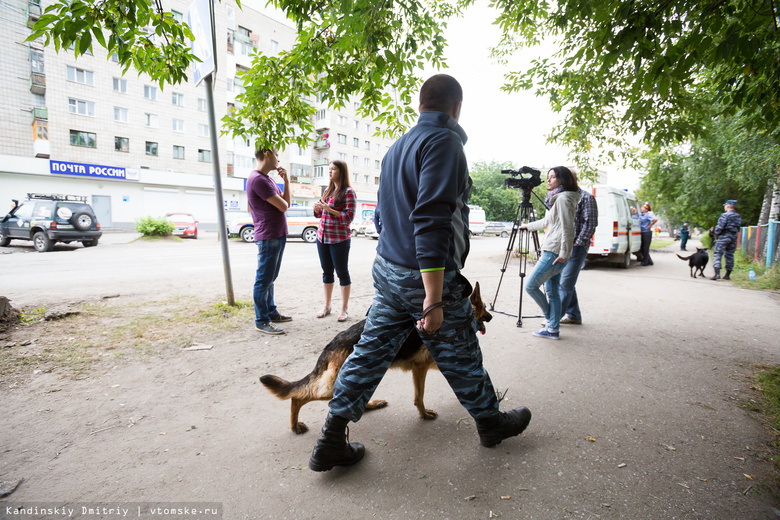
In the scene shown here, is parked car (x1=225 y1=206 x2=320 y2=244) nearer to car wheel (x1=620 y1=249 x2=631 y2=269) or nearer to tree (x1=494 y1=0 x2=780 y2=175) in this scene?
car wheel (x1=620 y1=249 x2=631 y2=269)

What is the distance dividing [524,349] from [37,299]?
6.68 meters

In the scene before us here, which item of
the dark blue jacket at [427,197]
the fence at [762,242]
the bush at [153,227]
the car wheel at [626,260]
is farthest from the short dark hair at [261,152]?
the bush at [153,227]

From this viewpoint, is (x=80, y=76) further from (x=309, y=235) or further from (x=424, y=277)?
(x=424, y=277)

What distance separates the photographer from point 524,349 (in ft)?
12.9

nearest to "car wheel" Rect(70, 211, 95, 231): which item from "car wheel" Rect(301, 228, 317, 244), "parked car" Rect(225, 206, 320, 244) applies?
"parked car" Rect(225, 206, 320, 244)

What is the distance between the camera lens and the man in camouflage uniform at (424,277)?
1758mm

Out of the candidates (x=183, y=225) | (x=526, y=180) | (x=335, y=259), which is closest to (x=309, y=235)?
(x=183, y=225)

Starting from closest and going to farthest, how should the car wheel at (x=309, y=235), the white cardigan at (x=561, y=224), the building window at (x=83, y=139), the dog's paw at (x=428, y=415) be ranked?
1. the dog's paw at (x=428, y=415)
2. the white cardigan at (x=561, y=224)
3. the car wheel at (x=309, y=235)
4. the building window at (x=83, y=139)

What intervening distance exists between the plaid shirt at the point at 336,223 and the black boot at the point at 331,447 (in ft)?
9.90

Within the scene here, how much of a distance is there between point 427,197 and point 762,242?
1430cm

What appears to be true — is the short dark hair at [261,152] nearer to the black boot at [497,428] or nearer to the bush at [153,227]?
the black boot at [497,428]

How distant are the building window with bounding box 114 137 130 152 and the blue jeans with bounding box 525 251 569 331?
3345 centimetres

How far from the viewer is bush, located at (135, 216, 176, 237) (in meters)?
16.8

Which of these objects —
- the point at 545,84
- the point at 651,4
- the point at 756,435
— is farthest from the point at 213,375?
the point at 545,84
